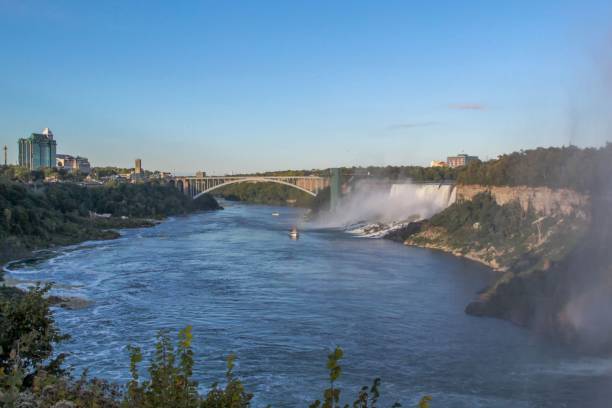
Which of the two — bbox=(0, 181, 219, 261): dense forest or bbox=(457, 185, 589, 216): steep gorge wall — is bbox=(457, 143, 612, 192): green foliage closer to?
bbox=(457, 185, 589, 216): steep gorge wall

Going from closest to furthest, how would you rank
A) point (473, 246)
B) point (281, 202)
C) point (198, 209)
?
point (473, 246)
point (198, 209)
point (281, 202)

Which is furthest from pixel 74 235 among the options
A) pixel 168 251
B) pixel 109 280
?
pixel 109 280

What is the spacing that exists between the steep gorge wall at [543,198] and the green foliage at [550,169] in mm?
226

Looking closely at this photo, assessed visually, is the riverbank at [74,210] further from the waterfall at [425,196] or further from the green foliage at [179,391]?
the green foliage at [179,391]

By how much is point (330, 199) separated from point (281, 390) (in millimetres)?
39951

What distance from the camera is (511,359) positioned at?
9.50m

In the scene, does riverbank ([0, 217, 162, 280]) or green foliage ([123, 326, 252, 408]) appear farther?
riverbank ([0, 217, 162, 280])

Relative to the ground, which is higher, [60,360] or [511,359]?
[60,360]

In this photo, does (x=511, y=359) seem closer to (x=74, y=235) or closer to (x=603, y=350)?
(x=603, y=350)

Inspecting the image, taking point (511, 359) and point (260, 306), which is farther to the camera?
point (260, 306)

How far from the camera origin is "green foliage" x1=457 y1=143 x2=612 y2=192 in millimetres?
18969

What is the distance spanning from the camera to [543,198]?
2200 centimetres

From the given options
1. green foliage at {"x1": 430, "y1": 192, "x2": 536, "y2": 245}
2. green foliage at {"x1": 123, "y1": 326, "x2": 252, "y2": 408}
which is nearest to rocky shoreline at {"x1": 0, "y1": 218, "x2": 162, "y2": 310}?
green foliage at {"x1": 123, "y1": 326, "x2": 252, "y2": 408}

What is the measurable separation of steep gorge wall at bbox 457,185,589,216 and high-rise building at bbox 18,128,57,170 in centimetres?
7236
